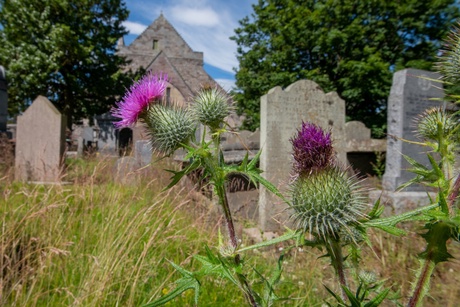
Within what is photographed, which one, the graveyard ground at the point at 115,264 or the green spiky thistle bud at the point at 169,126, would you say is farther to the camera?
the graveyard ground at the point at 115,264

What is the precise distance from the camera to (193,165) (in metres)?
1.30

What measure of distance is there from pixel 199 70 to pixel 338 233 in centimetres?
4714

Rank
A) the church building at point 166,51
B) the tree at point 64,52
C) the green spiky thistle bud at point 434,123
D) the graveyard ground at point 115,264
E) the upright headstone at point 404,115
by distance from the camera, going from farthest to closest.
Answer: the church building at point 166,51 → the tree at point 64,52 → the upright headstone at point 404,115 → the graveyard ground at point 115,264 → the green spiky thistle bud at point 434,123

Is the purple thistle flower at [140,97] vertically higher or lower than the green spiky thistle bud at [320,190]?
higher

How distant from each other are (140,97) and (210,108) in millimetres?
375

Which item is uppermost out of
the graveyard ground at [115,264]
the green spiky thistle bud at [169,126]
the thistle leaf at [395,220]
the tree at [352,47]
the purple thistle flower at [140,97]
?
the tree at [352,47]

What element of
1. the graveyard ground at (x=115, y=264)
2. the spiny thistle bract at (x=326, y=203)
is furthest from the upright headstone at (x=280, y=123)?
the spiny thistle bract at (x=326, y=203)

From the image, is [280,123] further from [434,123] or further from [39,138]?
[39,138]

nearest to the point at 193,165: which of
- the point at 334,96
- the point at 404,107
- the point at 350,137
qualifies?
the point at 334,96

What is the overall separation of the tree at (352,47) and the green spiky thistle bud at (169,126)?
1738 cm

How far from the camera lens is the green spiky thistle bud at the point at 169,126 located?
1.68 meters

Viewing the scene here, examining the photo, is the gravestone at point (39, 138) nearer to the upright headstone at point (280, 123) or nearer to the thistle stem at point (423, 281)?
the upright headstone at point (280, 123)

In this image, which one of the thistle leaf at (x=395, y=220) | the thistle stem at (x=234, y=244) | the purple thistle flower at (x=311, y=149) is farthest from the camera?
the purple thistle flower at (x=311, y=149)

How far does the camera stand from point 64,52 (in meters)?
25.0
